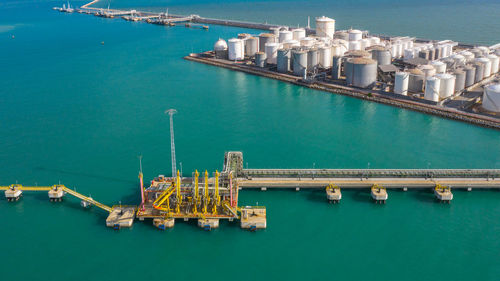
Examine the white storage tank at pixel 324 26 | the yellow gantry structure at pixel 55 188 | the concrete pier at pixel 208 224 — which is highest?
the white storage tank at pixel 324 26

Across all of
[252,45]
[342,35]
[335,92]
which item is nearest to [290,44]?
[252,45]

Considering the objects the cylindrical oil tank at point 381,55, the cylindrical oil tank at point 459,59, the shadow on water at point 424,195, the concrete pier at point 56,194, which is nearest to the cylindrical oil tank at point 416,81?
the cylindrical oil tank at point 459,59

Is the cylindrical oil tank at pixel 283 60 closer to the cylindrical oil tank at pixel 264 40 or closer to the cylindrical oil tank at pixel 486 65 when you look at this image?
the cylindrical oil tank at pixel 264 40

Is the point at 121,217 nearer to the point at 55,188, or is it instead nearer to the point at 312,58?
the point at 55,188

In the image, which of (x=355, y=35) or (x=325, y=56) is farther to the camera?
(x=355, y=35)

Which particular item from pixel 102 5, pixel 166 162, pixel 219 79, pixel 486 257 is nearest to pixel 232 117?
pixel 166 162

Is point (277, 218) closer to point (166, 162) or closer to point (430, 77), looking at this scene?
point (166, 162)

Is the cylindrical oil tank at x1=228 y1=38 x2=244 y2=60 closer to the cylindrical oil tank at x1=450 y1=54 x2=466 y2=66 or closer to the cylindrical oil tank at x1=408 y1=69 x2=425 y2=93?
the cylindrical oil tank at x1=408 y1=69 x2=425 y2=93

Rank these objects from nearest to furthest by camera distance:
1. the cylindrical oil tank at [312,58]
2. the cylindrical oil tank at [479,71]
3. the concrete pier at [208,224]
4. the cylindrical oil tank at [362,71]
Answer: the concrete pier at [208,224] < the cylindrical oil tank at [479,71] < the cylindrical oil tank at [362,71] < the cylindrical oil tank at [312,58]
